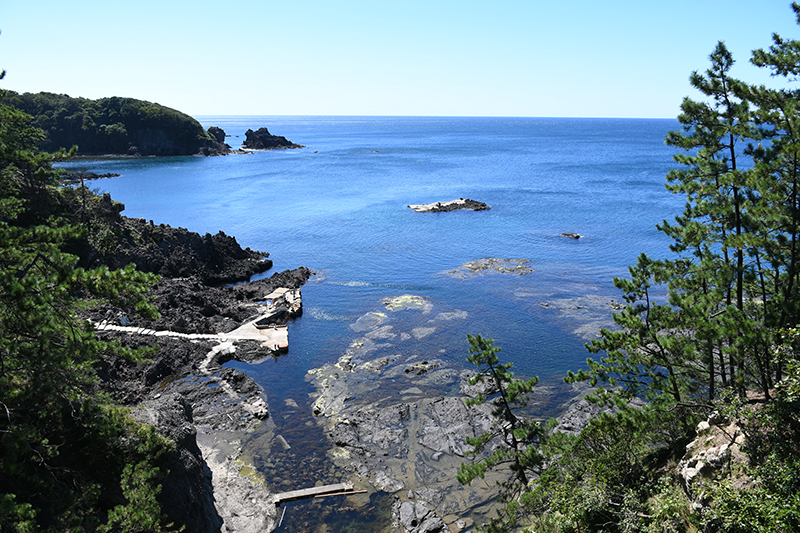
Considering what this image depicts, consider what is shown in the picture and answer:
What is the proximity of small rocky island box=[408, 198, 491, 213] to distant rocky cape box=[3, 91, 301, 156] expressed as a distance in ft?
413

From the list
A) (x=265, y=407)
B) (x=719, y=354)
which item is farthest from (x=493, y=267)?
(x=719, y=354)

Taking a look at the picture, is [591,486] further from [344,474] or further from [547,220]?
[547,220]

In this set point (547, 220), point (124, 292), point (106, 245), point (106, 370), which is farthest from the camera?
point (547, 220)

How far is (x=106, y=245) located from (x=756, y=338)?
52.8 m

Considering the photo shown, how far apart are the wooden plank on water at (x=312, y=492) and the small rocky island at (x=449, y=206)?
2550 inches

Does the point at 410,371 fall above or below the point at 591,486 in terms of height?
below

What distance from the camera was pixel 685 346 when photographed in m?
16.7

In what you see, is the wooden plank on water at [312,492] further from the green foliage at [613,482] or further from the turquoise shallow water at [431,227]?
the turquoise shallow water at [431,227]

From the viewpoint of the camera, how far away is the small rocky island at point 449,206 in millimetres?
84250

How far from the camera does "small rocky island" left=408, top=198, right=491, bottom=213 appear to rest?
8425 centimetres

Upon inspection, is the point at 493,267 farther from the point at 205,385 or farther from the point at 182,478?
the point at 182,478

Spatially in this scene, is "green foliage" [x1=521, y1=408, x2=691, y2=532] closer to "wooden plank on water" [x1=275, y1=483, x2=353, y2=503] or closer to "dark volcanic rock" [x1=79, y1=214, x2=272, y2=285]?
"wooden plank on water" [x1=275, y1=483, x2=353, y2=503]

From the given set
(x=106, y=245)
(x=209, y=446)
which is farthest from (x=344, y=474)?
(x=106, y=245)

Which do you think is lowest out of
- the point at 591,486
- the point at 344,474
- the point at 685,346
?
the point at 344,474
